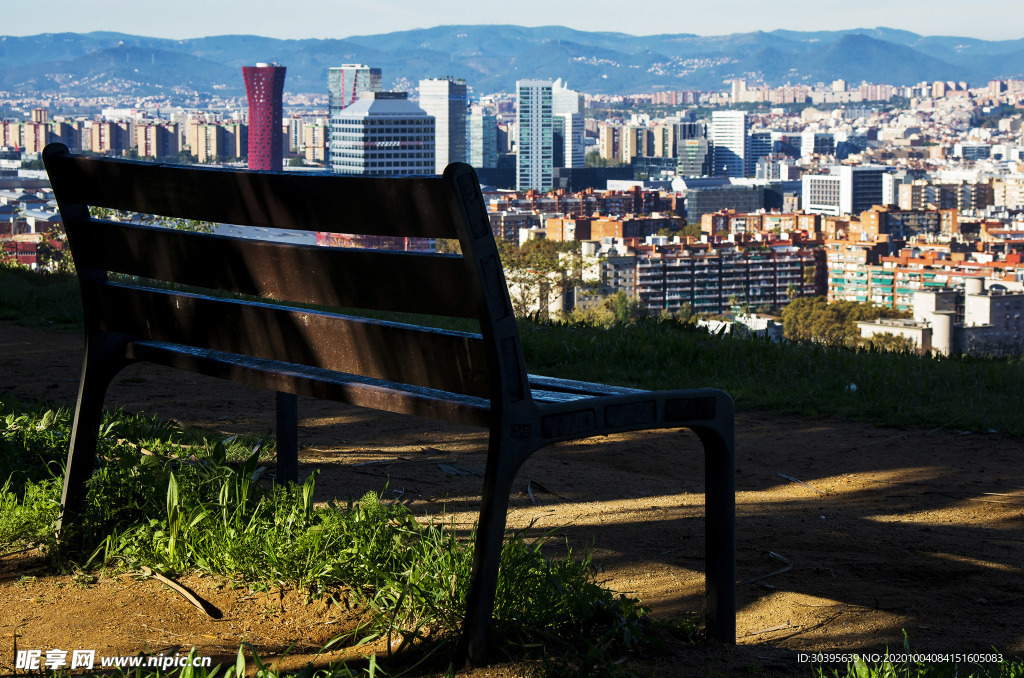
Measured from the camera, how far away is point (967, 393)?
3344 millimetres

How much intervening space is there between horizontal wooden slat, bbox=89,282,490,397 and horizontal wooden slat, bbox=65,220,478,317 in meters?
0.03

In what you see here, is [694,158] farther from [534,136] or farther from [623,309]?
[623,309]

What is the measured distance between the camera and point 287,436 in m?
1.88

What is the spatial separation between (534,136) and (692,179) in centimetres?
2171

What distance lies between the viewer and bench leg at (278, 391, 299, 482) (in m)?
1.85

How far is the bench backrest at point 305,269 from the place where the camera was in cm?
118

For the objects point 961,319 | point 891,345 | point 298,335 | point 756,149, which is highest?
point 756,149

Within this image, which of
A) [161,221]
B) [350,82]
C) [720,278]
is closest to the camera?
[161,221]

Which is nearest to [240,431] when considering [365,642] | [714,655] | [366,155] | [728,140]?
[365,642]

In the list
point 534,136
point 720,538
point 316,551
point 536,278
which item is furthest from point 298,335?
point 534,136

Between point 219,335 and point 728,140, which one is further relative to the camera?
point 728,140

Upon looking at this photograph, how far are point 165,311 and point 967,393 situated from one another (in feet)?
8.50

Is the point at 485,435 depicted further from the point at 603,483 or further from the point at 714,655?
the point at 714,655

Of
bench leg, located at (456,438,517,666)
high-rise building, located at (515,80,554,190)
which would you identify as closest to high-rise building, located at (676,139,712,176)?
high-rise building, located at (515,80,554,190)
